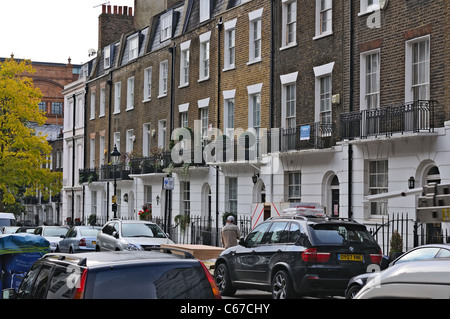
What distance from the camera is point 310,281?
48.5ft

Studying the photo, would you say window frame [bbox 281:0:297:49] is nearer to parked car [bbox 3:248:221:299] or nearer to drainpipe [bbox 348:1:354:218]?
drainpipe [bbox 348:1:354:218]

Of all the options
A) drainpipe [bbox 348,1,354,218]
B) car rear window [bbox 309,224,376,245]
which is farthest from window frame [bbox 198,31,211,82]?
car rear window [bbox 309,224,376,245]

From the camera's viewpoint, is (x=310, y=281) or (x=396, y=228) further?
(x=396, y=228)

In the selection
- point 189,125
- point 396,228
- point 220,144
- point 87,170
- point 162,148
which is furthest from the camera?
point 87,170

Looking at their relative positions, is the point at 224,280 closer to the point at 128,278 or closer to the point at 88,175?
the point at 128,278

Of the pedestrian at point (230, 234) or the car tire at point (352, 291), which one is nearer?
the car tire at point (352, 291)

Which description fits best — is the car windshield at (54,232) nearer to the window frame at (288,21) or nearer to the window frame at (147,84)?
the window frame at (147,84)

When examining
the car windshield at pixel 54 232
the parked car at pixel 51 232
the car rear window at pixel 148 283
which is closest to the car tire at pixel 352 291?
the car rear window at pixel 148 283

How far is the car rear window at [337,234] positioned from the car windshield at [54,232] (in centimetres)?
1919

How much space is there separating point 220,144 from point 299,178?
5.22 metres

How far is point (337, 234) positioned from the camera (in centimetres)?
1534

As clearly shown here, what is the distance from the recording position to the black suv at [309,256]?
14914 millimetres
